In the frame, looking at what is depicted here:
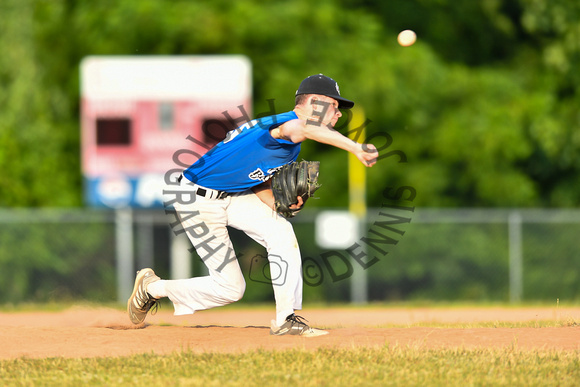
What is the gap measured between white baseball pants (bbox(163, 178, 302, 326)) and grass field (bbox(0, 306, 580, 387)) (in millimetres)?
800

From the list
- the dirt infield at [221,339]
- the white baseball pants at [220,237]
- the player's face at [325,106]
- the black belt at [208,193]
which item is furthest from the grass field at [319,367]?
the player's face at [325,106]

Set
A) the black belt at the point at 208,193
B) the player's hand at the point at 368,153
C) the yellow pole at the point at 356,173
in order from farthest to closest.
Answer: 1. the yellow pole at the point at 356,173
2. the black belt at the point at 208,193
3. the player's hand at the point at 368,153

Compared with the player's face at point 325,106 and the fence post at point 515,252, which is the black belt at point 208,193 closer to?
the player's face at point 325,106

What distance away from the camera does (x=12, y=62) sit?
21297mm

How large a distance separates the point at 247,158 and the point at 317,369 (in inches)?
70.5

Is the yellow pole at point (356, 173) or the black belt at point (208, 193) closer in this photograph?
the black belt at point (208, 193)

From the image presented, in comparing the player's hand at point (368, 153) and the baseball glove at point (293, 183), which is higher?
the player's hand at point (368, 153)

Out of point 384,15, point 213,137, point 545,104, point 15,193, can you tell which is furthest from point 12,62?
point 545,104

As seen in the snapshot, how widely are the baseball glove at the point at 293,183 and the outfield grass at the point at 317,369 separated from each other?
119 centimetres

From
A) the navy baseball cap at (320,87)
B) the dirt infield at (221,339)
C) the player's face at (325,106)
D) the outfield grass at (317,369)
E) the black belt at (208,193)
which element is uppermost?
the navy baseball cap at (320,87)

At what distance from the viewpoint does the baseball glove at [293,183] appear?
21.2 feet

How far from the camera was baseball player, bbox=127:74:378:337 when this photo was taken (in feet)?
21.1

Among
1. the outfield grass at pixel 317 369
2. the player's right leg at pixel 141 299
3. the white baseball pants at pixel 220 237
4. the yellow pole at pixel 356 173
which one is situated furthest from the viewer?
the yellow pole at pixel 356 173

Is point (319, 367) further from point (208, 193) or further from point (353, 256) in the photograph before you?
point (353, 256)
